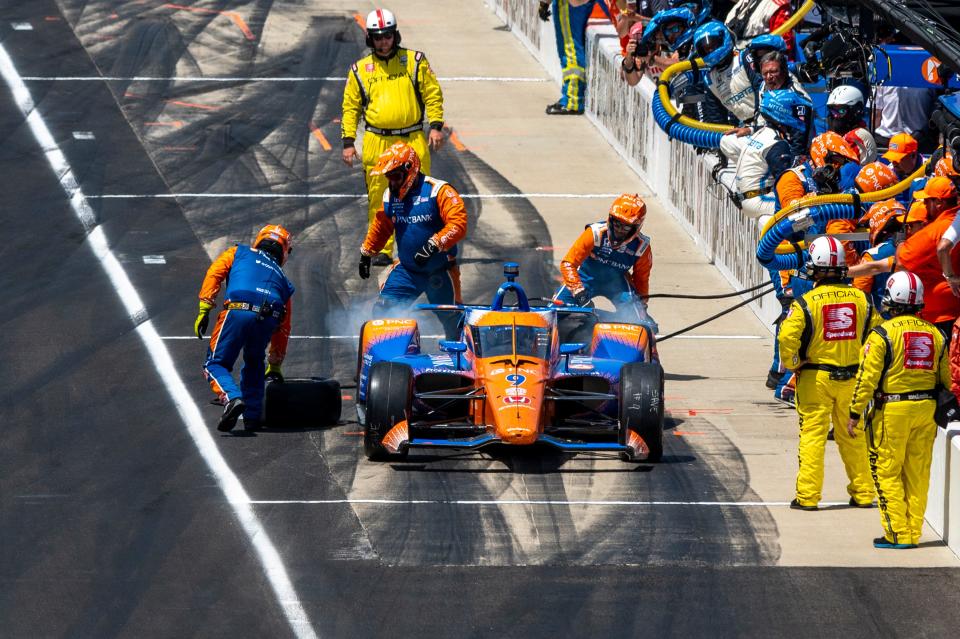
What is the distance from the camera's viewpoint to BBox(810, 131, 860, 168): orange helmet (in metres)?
15.1

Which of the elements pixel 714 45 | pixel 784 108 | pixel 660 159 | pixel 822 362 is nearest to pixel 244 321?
pixel 822 362

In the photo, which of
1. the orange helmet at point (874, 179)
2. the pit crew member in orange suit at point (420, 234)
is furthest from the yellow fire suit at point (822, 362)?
the pit crew member in orange suit at point (420, 234)

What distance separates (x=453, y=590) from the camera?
441 inches

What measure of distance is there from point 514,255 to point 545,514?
288 inches

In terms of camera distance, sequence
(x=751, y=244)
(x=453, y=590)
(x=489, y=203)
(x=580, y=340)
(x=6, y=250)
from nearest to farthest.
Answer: (x=453, y=590), (x=580, y=340), (x=751, y=244), (x=6, y=250), (x=489, y=203)

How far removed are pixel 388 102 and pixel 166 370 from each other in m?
4.16

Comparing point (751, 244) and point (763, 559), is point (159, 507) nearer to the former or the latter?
point (763, 559)

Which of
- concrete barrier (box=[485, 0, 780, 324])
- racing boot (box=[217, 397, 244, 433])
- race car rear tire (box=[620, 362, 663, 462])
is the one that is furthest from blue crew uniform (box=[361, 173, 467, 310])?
concrete barrier (box=[485, 0, 780, 324])

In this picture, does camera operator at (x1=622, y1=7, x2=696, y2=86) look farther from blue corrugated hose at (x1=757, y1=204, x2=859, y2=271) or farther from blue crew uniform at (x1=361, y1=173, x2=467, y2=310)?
blue corrugated hose at (x1=757, y1=204, x2=859, y2=271)

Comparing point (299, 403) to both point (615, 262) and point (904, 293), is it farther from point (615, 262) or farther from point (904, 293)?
point (904, 293)

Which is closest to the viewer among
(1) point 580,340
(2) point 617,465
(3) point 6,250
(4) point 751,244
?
(2) point 617,465

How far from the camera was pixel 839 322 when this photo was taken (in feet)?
41.1

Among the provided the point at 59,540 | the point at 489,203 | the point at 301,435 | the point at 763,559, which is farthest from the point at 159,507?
the point at 489,203

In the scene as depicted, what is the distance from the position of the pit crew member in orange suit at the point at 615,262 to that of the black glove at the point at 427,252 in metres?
1.12
